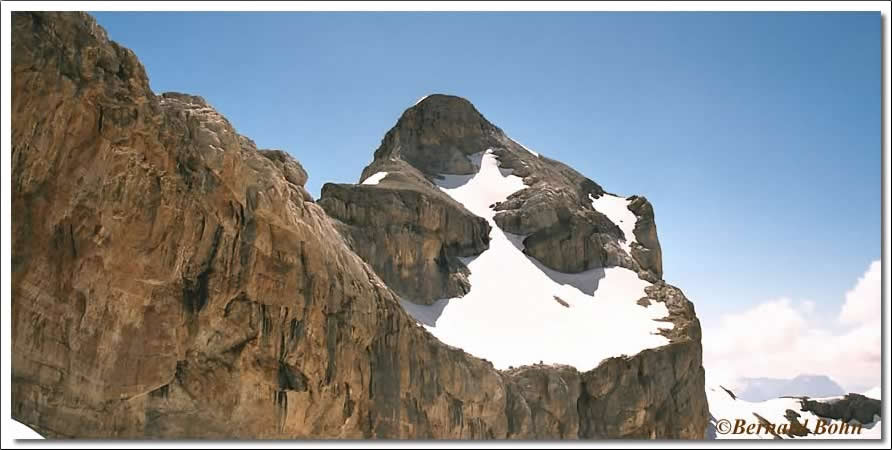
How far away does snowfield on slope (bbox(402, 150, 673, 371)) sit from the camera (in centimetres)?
4675

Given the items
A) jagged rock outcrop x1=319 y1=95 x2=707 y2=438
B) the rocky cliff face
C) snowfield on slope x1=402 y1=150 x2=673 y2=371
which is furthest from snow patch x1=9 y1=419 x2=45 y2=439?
snowfield on slope x1=402 y1=150 x2=673 y2=371

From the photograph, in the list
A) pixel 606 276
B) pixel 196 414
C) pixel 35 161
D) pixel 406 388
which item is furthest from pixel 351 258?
pixel 606 276

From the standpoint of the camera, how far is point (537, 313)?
52844 millimetres

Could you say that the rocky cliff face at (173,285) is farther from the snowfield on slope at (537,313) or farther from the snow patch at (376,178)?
the snow patch at (376,178)

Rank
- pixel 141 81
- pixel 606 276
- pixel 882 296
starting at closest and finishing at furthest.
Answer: pixel 882 296 < pixel 141 81 < pixel 606 276

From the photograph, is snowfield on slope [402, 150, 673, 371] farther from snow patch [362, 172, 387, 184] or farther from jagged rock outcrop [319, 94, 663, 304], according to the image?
snow patch [362, 172, 387, 184]

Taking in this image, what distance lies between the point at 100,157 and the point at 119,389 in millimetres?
6005

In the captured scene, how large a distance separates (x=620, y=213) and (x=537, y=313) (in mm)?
25785

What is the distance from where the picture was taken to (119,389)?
19.7 meters

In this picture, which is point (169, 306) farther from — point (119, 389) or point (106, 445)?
point (106, 445)

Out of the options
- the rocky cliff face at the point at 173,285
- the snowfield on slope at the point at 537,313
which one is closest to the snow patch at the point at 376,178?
the snowfield on slope at the point at 537,313

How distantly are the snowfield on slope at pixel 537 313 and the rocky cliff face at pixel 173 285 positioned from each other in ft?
42.8

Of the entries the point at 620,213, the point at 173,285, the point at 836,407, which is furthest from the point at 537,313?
the point at 836,407

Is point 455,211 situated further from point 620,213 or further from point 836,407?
point 836,407
